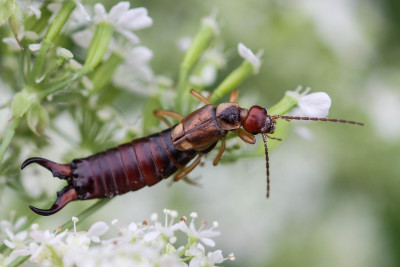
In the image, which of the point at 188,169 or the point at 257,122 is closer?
the point at 257,122

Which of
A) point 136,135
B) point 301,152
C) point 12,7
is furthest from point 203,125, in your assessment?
point 301,152

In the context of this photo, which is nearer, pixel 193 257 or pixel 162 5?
pixel 193 257

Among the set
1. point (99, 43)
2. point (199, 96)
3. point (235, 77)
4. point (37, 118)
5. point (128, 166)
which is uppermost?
point (99, 43)

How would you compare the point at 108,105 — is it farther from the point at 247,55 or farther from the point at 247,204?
the point at 247,204

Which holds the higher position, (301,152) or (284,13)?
(284,13)

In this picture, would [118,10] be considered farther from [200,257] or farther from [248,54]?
[200,257]

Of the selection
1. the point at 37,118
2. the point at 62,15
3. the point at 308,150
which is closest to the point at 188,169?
the point at 37,118

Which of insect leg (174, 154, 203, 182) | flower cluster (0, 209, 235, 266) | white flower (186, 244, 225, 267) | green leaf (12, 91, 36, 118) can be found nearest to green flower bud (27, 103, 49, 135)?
green leaf (12, 91, 36, 118)
